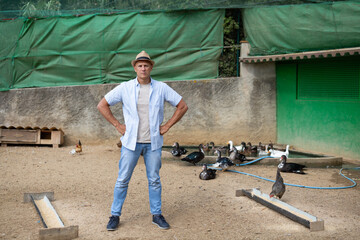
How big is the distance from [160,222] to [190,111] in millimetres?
7558

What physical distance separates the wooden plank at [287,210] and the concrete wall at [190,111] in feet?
19.3

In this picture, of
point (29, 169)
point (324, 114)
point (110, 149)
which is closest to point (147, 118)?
point (29, 169)

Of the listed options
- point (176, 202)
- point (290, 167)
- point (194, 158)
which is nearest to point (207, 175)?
point (194, 158)

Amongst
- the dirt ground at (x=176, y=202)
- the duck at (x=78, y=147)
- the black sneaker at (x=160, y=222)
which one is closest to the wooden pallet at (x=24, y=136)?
the duck at (x=78, y=147)

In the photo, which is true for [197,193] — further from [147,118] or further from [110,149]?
[110,149]

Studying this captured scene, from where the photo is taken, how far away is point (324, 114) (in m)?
11.3

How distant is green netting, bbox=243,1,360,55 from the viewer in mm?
10414

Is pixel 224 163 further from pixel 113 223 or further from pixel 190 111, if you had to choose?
pixel 113 223

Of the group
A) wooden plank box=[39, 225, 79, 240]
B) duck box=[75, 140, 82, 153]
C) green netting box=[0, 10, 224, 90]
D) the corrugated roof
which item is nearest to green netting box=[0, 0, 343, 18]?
green netting box=[0, 10, 224, 90]

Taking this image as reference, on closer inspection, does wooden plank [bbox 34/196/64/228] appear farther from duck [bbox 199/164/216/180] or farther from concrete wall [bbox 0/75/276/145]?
concrete wall [bbox 0/75/276/145]

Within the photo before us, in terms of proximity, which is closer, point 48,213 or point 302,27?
point 48,213

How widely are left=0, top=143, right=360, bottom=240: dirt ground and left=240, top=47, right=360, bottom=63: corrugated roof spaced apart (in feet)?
9.54

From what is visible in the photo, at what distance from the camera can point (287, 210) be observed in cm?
583

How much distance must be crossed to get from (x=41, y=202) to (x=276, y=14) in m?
9.20
